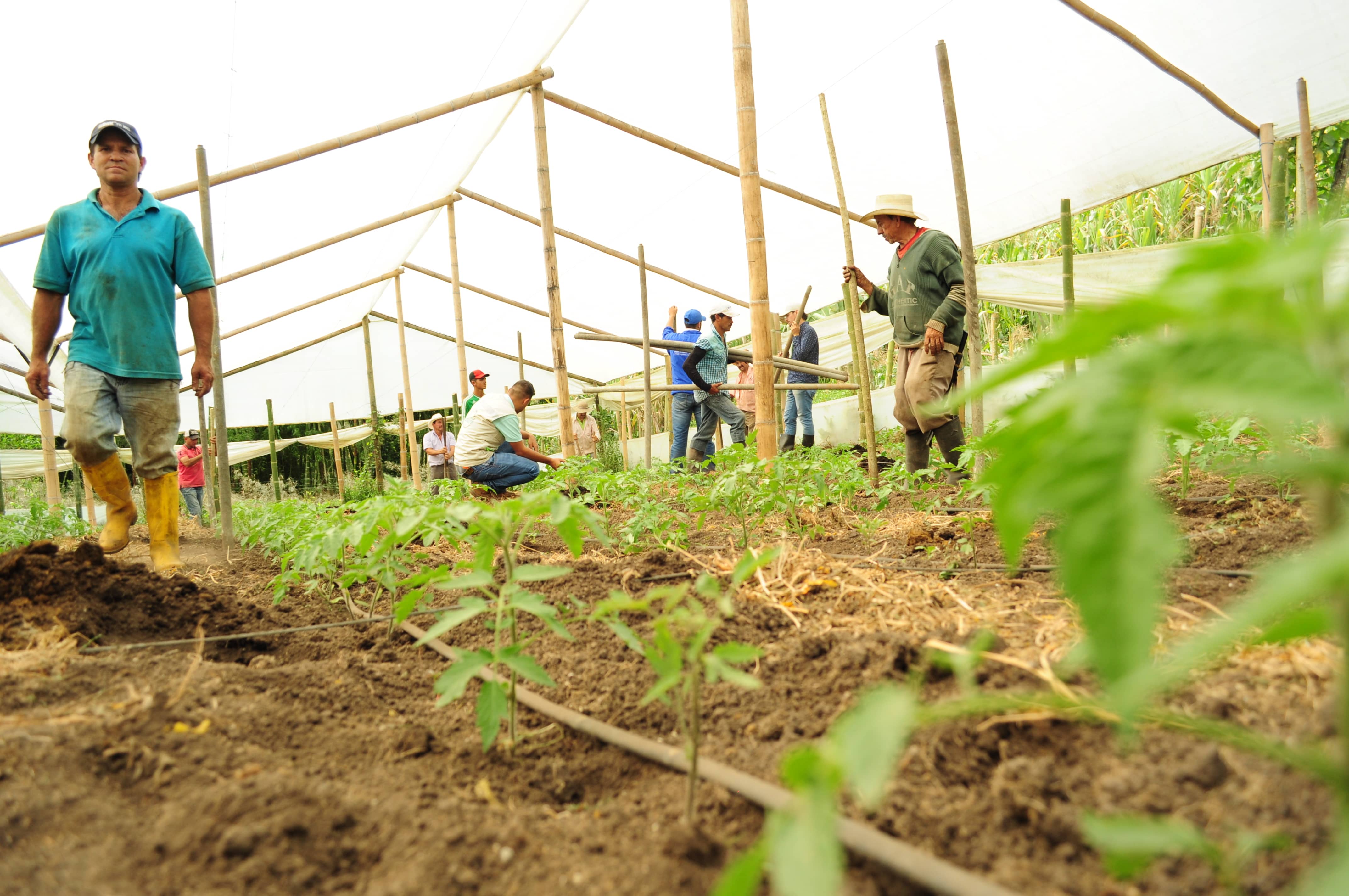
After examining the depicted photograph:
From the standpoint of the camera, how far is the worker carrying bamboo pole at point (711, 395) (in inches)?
277

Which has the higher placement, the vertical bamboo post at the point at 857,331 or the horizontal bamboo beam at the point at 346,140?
the horizontal bamboo beam at the point at 346,140

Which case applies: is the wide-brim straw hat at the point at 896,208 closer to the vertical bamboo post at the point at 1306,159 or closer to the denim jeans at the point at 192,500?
the vertical bamboo post at the point at 1306,159

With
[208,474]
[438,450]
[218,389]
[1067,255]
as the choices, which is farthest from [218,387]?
[438,450]

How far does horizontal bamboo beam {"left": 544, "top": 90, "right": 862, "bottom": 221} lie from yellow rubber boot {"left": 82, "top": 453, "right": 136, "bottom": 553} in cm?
501

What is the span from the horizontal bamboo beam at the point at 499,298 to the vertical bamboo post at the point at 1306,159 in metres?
8.26

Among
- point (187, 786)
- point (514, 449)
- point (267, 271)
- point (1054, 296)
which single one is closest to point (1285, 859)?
point (187, 786)

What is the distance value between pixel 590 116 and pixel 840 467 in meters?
4.63

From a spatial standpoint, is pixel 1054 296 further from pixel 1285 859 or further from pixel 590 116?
pixel 1285 859

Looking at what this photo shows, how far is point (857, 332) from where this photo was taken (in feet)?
17.3

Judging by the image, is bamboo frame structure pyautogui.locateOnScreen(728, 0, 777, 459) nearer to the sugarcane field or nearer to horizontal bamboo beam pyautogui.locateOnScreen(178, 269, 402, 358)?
the sugarcane field

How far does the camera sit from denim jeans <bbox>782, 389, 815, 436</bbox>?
27.0 feet

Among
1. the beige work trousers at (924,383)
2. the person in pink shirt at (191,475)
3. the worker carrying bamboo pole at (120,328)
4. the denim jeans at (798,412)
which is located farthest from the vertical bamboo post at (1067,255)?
the person in pink shirt at (191,475)

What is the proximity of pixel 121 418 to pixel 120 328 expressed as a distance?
1.28 feet

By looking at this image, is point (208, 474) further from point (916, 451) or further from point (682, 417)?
point (916, 451)
